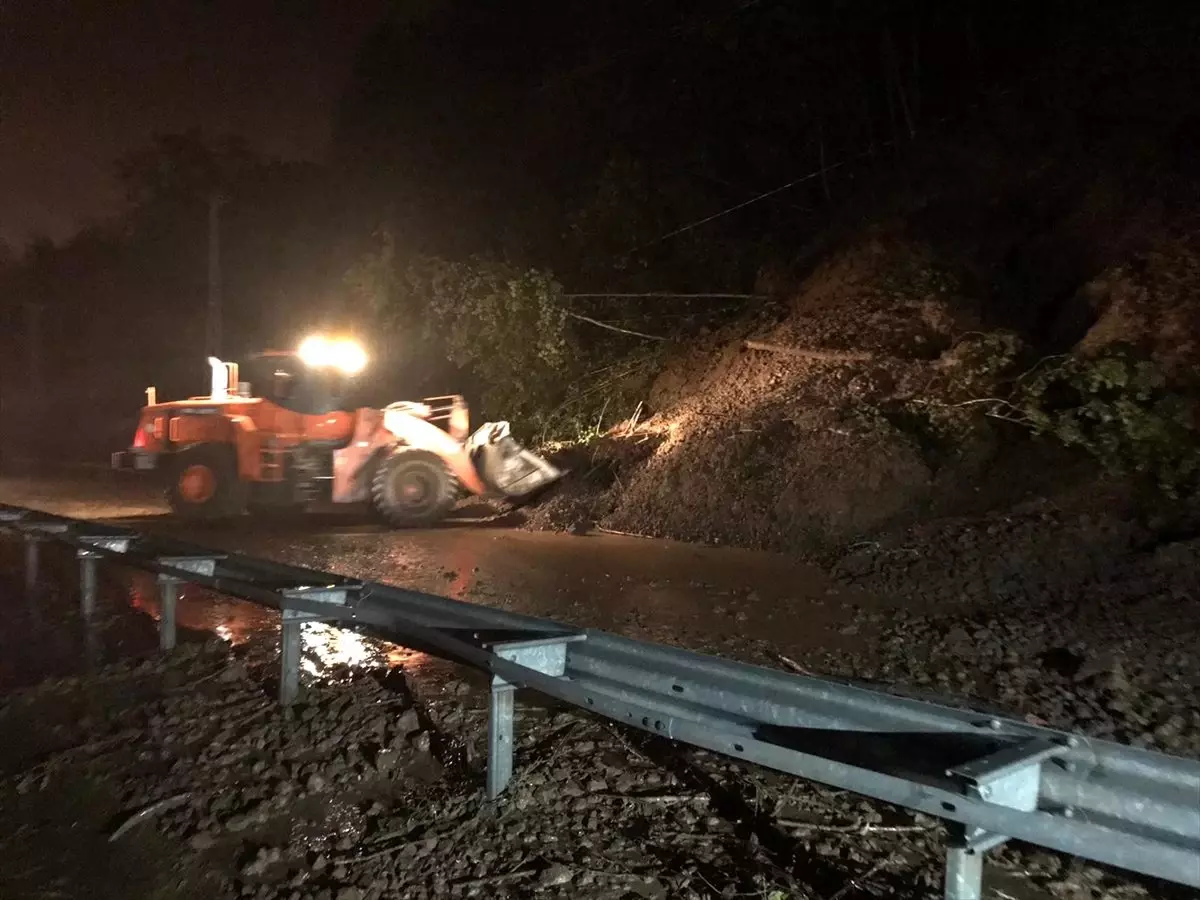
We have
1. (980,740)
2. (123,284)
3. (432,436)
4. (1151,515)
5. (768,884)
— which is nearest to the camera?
(980,740)

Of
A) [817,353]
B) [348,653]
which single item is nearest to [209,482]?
[348,653]

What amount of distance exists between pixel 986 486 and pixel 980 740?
8877 millimetres

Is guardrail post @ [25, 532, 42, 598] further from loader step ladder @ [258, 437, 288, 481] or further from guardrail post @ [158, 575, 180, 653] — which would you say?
loader step ladder @ [258, 437, 288, 481]

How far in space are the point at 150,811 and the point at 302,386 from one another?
37.7 feet

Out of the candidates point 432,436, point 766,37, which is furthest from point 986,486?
point 766,37

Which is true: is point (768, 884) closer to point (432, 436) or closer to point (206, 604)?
point (206, 604)

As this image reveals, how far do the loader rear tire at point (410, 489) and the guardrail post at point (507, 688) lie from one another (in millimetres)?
10820

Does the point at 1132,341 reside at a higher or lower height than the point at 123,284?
lower

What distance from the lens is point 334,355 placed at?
16234 millimetres

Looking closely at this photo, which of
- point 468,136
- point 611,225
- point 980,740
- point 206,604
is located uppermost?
point 468,136

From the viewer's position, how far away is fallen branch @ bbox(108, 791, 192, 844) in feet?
16.2

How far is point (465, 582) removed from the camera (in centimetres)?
1085

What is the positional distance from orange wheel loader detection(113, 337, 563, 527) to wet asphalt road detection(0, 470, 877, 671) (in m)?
0.51

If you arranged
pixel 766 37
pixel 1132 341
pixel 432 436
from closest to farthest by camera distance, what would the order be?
pixel 1132 341 < pixel 432 436 < pixel 766 37
